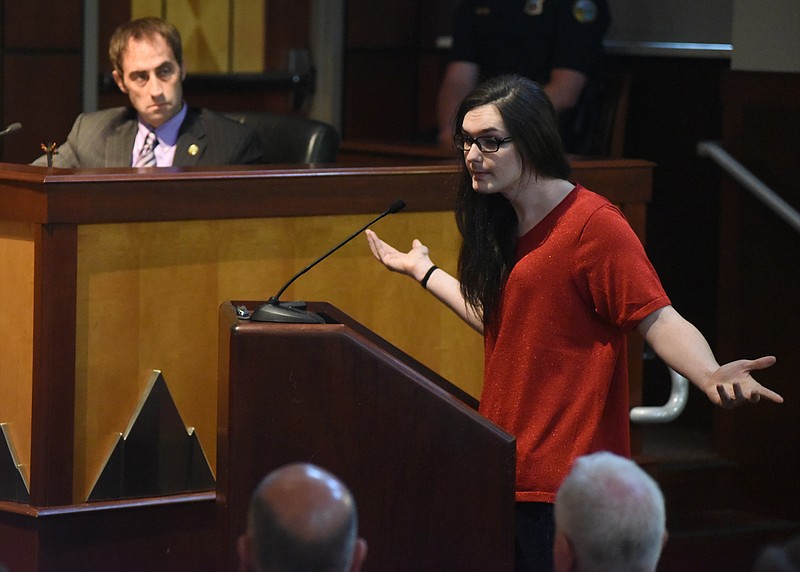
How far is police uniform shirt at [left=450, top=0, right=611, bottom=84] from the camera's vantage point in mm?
4906

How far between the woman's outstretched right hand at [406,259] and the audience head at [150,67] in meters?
1.25

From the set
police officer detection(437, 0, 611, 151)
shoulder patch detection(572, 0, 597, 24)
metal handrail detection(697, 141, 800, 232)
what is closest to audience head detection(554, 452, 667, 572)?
metal handrail detection(697, 141, 800, 232)

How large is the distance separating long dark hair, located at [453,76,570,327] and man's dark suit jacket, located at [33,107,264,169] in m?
1.40

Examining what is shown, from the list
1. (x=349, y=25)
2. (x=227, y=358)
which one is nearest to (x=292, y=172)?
(x=227, y=358)

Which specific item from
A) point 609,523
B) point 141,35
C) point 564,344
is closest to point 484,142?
point 564,344

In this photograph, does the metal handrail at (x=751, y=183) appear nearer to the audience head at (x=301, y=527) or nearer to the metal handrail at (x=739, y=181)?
the metal handrail at (x=739, y=181)

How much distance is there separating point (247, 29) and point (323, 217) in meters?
2.63

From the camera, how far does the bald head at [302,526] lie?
1.49 metres

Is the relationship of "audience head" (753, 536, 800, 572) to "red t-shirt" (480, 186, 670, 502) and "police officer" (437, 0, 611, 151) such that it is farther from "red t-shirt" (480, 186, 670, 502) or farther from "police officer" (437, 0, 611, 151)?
"police officer" (437, 0, 611, 151)

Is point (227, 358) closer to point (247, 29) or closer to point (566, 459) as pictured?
point (566, 459)

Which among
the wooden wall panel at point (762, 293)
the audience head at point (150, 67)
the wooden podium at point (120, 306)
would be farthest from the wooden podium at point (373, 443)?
the wooden wall panel at point (762, 293)

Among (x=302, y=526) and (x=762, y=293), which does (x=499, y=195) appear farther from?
(x=762, y=293)

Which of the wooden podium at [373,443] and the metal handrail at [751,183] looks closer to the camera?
the wooden podium at [373,443]

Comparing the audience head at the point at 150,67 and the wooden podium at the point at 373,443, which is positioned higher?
the audience head at the point at 150,67
